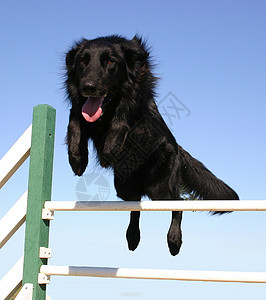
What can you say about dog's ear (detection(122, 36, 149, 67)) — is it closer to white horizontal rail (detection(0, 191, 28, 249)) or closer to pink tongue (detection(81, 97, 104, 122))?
pink tongue (detection(81, 97, 104, 122))

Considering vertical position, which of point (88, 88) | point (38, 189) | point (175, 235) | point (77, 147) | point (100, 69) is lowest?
point (175, 235)

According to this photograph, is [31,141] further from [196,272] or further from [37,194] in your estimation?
[196,272]

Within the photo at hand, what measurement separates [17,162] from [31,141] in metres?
0.17

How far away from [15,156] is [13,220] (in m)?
0.41

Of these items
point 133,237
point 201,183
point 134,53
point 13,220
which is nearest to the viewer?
point 13,220

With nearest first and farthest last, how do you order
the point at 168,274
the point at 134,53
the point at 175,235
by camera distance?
the point at 168,274 → the point at 175,235 → the point at 134,53

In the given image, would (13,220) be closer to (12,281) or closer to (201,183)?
(12,281)

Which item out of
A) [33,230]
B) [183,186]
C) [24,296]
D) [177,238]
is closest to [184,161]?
[183,186]

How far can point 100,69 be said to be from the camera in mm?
2840

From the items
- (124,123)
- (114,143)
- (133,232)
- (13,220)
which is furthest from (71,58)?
(133,232)

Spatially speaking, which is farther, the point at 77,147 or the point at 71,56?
the point at 71,56

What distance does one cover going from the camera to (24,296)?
8.55 feet

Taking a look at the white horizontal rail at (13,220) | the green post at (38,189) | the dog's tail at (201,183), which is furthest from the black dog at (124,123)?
the white horizontal rail at (13,220)

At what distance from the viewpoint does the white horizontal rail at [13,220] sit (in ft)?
9.37
